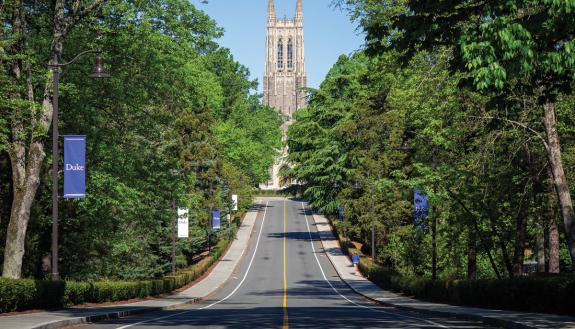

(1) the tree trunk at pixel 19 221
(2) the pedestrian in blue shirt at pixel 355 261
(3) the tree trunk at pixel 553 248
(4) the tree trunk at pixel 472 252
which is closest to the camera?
(1) the tree trunk at pixel 19 221

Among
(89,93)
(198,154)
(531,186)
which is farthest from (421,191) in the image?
(198,154)

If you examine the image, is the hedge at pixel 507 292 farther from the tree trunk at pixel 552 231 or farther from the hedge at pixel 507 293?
the tree trunk at pixel 552 231

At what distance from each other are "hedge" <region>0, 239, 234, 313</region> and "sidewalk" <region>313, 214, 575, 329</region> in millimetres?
11017

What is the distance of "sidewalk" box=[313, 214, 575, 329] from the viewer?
55.2 feet

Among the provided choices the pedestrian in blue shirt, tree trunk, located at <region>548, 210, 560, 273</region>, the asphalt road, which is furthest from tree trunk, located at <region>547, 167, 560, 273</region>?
the pedestrian in blue shirt

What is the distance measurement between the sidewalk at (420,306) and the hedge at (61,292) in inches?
434

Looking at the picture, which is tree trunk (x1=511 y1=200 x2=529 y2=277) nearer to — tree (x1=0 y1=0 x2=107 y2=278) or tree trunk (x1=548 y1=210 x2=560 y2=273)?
tree trunk (x1=548 y1=210 x2=560 y2=273)

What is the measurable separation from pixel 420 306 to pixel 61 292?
13111mm

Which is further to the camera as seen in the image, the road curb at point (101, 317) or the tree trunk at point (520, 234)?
the tree trunk at point (520, 234)

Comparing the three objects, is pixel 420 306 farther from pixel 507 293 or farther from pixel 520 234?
pixel 507 293

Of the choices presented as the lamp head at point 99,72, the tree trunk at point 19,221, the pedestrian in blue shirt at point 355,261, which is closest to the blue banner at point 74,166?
the lamp head at point 99,72

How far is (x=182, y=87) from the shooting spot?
100ft

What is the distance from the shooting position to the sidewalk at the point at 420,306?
55.2ft

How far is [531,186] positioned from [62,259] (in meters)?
19.9
